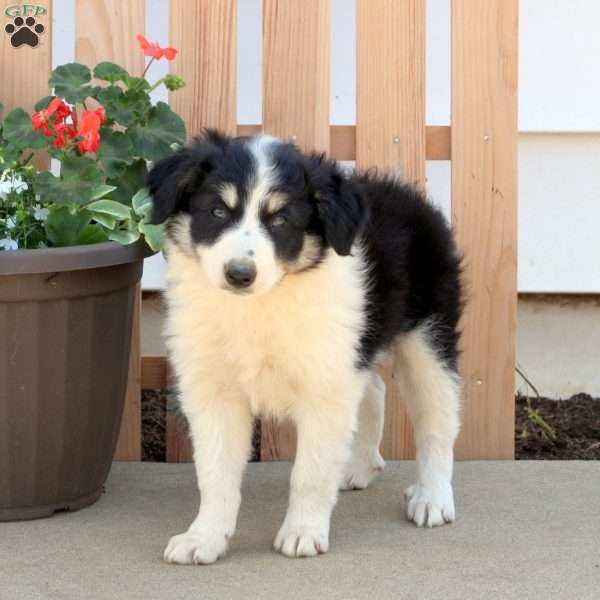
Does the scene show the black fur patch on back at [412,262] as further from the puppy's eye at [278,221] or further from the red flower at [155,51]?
the red flower at [155,51]

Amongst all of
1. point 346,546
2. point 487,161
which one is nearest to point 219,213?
point 346,546

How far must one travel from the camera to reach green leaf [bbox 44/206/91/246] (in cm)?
402

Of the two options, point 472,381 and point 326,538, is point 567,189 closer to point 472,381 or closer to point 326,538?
point 472,381

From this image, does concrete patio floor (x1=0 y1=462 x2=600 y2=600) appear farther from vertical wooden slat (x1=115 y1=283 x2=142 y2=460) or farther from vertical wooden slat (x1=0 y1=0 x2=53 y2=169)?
vertical wooden slat (x1=0 y1=0 x2=53 y2=169)

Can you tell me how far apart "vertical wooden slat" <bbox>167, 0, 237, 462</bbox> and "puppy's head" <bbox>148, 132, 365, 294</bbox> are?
3.42ft

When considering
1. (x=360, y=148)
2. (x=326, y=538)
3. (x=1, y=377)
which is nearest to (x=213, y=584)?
(x=326, y=538)

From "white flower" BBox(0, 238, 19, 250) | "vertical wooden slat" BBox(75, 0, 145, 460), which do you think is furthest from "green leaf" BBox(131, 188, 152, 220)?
"vertical wooden slat" BBox(75, 0, 145, 460)

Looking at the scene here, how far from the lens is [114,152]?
4.26 meters

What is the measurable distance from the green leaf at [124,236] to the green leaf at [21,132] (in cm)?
41

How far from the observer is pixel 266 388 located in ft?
12.3

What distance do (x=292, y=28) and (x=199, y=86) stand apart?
16.4 inches

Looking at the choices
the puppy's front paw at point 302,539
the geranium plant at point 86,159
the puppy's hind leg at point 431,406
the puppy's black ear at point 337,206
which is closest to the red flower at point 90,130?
the geranium plant at point 86,159

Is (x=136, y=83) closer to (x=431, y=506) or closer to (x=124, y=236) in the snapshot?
(x=124, y=236)

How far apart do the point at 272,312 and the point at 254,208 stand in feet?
1.22
